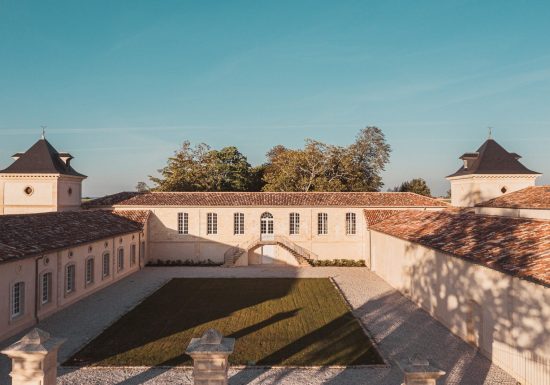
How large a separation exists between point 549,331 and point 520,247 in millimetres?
3878

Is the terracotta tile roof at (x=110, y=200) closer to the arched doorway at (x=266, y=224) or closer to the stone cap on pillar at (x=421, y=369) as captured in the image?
the arched doorway at (x=266, y=224)

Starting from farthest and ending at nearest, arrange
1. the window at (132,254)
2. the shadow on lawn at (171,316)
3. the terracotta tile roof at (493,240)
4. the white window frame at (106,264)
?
1. the window at (132,254)
2. the white window frame at (106,264)
3. the shadow on lawn at (171,316)
4. the terracotta tile roof at (493,240)

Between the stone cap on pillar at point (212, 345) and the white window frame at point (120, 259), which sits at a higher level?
the stone cap on pillar at point (212, 345)

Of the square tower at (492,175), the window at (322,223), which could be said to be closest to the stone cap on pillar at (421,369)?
the window at (322,223)

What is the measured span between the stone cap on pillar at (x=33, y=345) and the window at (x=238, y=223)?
27.8 m

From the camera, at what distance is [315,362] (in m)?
13.6

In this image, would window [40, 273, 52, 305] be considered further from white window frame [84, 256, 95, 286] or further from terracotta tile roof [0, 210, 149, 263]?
white window frame [84, 256, 95, 286]

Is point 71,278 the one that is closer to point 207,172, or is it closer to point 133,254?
point 133,254

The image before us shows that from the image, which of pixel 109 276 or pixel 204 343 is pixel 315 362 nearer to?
pixel 204 343

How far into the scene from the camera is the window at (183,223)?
35.9 meters

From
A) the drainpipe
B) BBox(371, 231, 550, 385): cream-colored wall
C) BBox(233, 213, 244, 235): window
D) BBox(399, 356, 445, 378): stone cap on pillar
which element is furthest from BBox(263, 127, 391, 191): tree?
BBox(399, 356, 445, 378): stone cap on pillar

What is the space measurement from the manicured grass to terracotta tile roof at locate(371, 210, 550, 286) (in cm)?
521

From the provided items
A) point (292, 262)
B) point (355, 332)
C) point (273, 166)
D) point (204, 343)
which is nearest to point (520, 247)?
point (355, 332)

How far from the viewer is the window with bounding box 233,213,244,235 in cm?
3600
